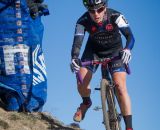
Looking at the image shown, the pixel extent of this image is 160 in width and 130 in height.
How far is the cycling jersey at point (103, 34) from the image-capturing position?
30.2 ft

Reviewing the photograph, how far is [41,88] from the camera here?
11000 mm

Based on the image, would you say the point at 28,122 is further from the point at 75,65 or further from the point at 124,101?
the point at 124,101

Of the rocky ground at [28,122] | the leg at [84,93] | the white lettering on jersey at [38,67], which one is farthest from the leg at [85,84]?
the white lettering on jersey at [38,67]

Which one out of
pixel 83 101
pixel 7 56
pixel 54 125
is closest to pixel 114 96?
pixel 83 101

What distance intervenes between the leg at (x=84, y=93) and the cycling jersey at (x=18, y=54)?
165cm

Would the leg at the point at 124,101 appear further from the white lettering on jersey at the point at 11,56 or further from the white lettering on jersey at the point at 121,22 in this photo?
the white lettering on jersey at the point at 11,56

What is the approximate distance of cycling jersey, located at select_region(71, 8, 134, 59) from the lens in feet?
30.2

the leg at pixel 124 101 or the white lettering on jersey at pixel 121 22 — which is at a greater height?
the white lettering on jersey at pixel 121 22

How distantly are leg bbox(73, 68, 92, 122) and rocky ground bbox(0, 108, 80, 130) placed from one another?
101cm

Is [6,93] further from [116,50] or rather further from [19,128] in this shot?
[116,50]

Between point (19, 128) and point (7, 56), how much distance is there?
1.90 metres

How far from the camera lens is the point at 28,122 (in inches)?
395

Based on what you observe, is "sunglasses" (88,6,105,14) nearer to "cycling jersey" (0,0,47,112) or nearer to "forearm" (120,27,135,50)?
"forearm" (120,27,135,50)

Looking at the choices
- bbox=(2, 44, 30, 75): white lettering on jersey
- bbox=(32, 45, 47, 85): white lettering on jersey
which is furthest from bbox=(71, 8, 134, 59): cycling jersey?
bbox=(2, 44, 30, 75): white lettering on jersey
